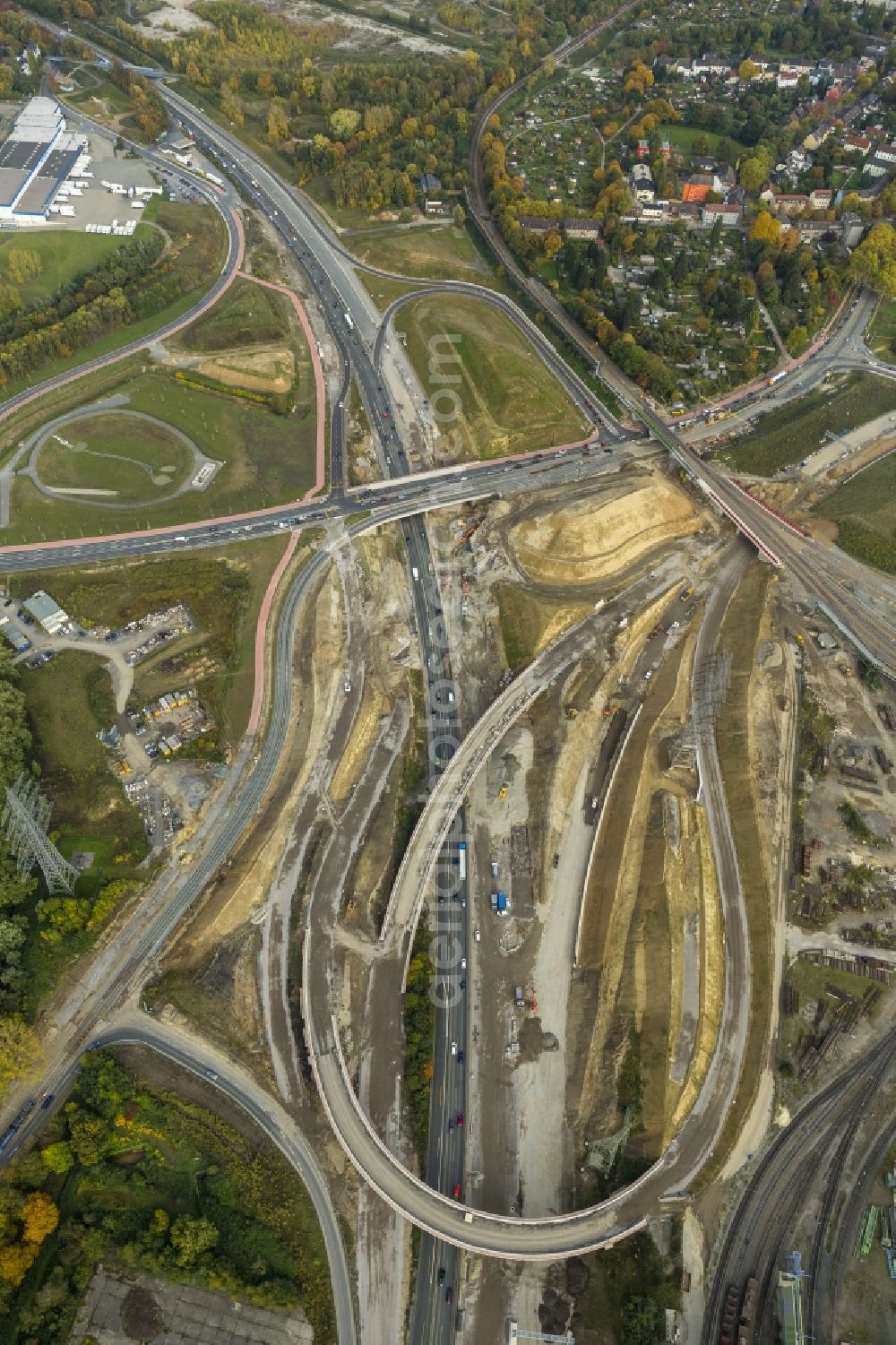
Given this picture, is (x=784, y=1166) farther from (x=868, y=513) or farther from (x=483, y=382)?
(x=483, y=382)

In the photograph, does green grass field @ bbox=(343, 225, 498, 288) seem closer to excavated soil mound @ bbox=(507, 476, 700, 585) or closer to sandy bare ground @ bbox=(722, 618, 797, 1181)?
excavated soil mound @ bbox=(507, 476, 700, 585)

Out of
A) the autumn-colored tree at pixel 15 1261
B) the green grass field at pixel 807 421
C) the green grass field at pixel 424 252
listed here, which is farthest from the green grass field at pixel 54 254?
the autumn-colored tree at pixel 15 1261

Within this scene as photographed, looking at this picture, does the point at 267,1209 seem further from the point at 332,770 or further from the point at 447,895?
the point at 332,770

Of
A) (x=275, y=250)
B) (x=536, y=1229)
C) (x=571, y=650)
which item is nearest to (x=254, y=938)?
(x=536, y=1229)

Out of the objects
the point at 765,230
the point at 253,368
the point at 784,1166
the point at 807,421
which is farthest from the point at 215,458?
the point at 765,230

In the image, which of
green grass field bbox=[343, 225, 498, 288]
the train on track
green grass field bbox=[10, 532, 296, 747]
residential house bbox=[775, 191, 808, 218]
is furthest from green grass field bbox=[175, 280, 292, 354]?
the train on track

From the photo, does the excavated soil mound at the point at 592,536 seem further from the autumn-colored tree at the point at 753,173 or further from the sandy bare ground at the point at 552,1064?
the autumn-colored tree at the point at 753,173

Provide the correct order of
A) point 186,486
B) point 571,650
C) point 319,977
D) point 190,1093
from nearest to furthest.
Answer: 1. point 190,1093
2. point 319,977
3. point 571,650
4. point 186,486
